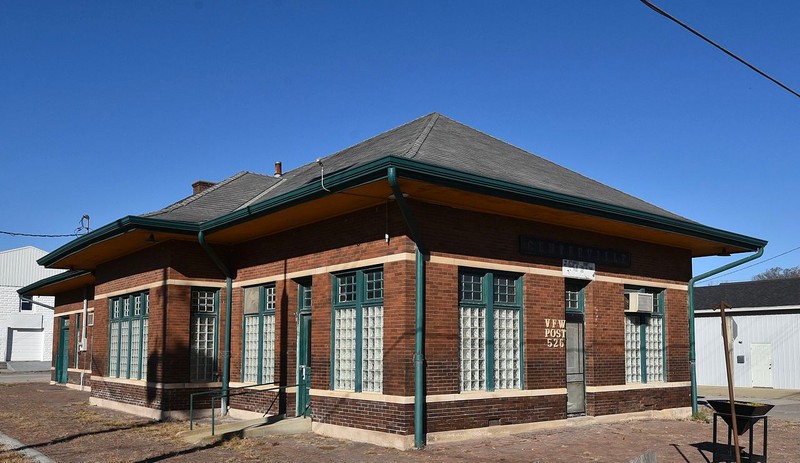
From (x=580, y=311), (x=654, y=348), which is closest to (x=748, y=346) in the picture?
(x=654, y=348)

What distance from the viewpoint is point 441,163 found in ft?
41.4

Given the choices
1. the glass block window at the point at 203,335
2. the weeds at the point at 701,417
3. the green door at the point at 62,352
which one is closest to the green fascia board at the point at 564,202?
the weeds at the point at 701,417

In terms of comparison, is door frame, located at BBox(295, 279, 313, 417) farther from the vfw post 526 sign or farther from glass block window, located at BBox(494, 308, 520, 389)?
the vfw post 526 sign

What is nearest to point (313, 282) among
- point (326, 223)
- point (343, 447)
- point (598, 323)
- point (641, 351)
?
point (326, 223)

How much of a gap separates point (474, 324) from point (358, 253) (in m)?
2.40

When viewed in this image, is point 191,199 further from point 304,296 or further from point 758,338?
point 758,338

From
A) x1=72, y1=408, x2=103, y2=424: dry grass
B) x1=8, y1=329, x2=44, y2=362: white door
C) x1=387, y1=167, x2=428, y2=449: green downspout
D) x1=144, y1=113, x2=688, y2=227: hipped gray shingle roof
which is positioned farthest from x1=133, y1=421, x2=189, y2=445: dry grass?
x1=8, y1=329, x2=44, y2=362: white door

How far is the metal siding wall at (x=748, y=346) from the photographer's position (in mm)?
30797

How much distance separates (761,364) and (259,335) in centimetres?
2368

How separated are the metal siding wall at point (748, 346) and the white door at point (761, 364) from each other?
163 millimetres

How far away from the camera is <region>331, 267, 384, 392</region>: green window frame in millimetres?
13234

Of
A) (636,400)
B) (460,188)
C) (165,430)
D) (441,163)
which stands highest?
(441,163)

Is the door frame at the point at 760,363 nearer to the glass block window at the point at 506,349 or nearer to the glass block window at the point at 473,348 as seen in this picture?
the glass block window at the point at 506,349

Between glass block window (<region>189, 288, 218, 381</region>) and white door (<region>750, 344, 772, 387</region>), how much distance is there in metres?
23.8
